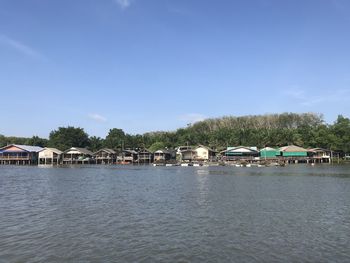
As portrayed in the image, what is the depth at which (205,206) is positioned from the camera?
25.4 meters

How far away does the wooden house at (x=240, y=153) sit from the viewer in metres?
119

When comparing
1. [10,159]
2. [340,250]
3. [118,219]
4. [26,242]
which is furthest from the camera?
[10,159]

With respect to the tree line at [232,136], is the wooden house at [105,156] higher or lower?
lower

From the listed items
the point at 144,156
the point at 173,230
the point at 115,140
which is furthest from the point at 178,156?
the point at 173,230

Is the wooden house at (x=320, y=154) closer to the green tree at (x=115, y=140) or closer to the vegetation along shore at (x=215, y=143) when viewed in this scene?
the vegetation along shore at (x=215, y=143)

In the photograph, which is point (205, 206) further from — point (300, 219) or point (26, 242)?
point (26, 242)

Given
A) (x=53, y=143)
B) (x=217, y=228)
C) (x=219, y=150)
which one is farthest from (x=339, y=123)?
(x=217, y=228)

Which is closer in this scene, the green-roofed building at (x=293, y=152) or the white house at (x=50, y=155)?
the green-roofed building at (x=293, y=152)

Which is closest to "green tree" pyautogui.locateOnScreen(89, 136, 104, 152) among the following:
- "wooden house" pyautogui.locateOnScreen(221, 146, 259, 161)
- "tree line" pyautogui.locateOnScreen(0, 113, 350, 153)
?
"tree line" pyautogui.locateOnScreen(0, 113, 350, 153)

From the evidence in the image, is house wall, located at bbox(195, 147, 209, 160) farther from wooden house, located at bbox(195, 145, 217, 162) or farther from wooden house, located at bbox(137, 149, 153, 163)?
wooden house, located at bbox(137, 149, 153, 163)

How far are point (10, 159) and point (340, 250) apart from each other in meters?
134

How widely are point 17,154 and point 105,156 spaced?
31077mm

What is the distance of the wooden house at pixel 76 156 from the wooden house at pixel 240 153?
51.3 meters

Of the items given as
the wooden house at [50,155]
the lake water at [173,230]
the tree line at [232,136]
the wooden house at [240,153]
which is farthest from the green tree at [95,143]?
the lake water at [173,230]
